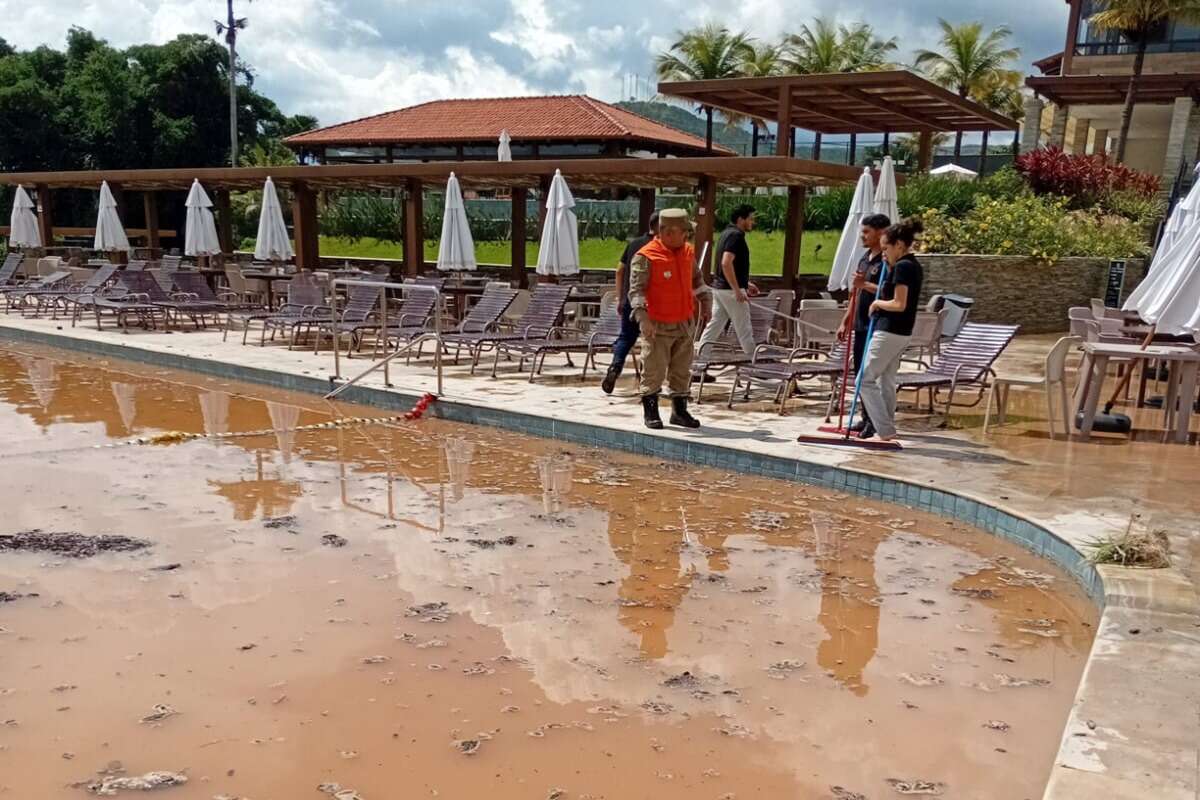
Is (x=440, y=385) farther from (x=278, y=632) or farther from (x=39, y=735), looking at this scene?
(x=39, y=735)

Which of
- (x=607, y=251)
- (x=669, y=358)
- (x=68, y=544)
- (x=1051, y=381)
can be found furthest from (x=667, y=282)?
(x=607, y=251)

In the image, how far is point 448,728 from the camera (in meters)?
3.18

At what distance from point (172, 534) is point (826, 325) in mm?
6736

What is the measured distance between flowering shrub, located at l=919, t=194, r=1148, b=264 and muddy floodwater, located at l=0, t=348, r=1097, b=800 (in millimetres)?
10918

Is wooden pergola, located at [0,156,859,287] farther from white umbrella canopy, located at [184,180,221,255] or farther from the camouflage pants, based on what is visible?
the camouflage pants

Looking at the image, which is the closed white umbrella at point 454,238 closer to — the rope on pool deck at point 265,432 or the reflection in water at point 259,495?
the rope on pool deck at point 265,432

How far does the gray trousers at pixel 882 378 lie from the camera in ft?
20.3

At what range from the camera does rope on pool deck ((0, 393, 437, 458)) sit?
706cm

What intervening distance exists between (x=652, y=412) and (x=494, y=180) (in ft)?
31.4

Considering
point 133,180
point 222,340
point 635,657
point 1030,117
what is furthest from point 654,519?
point 1030,117

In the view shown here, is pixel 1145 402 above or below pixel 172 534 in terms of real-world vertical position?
above

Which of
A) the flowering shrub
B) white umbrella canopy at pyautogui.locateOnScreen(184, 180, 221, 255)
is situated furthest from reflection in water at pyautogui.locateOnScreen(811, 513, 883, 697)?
white umbrella canopy at pyautogui.locateOnScreen(184, 180, 221, 255)

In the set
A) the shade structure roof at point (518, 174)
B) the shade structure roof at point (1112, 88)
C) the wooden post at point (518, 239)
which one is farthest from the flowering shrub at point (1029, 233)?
the shade structure roof at point (1112, 88)

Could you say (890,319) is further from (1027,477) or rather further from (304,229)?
(304,229)
